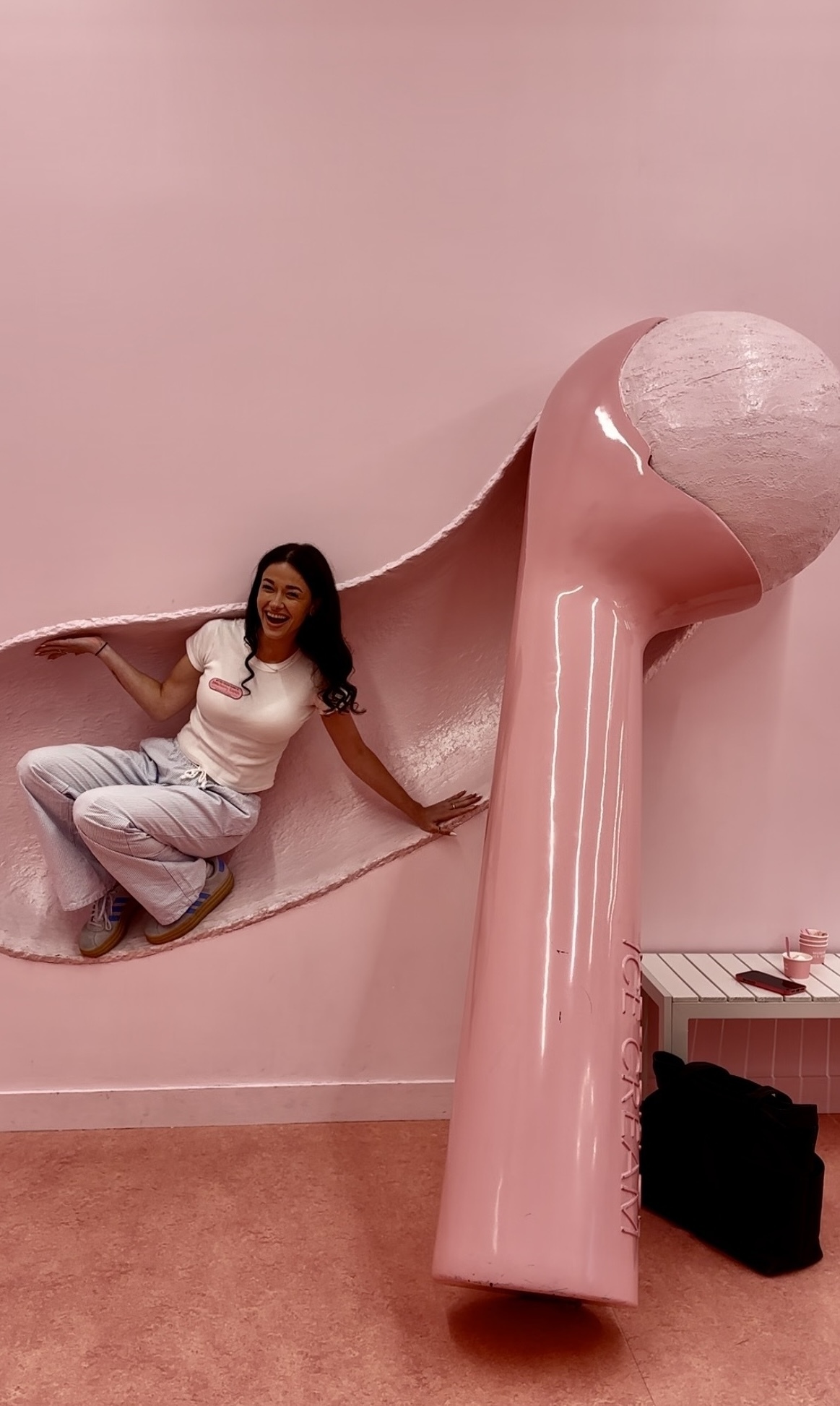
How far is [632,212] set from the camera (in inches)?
85.0

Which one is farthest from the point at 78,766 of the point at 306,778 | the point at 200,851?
the point at 306,778

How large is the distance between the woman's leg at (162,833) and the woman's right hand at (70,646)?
30cm

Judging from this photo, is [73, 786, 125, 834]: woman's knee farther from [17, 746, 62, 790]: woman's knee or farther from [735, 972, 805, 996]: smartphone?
[735, 972, 805, 996]: smartphone

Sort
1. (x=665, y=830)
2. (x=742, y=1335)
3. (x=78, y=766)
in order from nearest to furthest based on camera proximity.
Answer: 1. (x=742, y=1335)
2. (x=78, y=766)
3. (x=665, y=830)

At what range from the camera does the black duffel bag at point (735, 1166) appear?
67.4 inches

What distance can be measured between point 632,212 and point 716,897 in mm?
1540

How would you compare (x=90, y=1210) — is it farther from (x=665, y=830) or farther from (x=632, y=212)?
(x=632, y=212)

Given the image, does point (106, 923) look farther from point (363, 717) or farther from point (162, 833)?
point (363, 717)

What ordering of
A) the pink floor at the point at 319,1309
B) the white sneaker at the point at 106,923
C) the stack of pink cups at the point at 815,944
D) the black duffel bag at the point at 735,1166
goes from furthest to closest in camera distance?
the stack of pink cups at the point at 815,944, the white sneaker at the point at 106,923, the black duffel bag at the point at 735,1166, the pink floor at the point at 319,1309

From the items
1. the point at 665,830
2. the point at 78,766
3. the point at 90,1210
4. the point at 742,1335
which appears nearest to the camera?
the point at 742,1335

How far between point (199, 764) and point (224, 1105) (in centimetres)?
73

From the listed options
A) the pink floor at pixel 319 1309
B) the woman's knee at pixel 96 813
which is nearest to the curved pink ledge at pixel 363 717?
the woman's knee at pixel 96 813

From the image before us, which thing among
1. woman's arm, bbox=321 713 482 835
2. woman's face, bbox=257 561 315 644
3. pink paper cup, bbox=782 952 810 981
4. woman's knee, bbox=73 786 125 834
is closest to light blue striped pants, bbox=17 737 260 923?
woman's knee, bbox=73 786 125 834

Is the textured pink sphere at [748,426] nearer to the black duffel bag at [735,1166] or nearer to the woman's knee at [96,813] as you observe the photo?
the black duffel bag at [735,1166]
